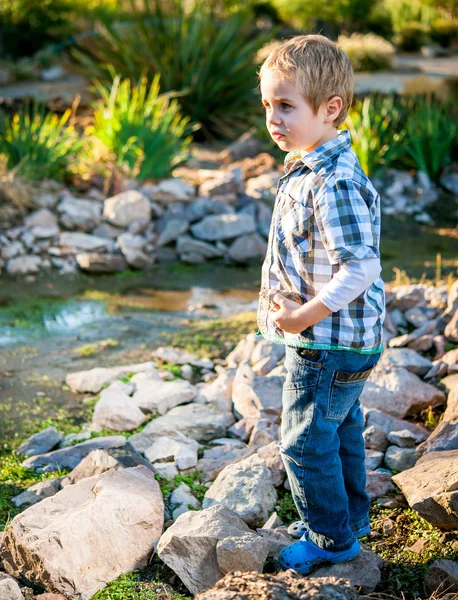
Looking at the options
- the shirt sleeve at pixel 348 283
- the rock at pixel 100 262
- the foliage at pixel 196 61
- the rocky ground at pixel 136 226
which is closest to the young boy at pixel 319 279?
the shirt sleeve at pixel 348 283

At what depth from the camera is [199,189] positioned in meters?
7.58

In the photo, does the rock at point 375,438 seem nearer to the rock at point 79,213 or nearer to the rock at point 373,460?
the rock at point 373,460

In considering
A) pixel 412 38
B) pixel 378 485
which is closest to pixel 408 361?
pixel 378 485

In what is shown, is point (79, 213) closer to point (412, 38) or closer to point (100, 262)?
point (100, 262)

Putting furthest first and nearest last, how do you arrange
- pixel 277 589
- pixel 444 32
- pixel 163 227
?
pixel 444 32, pixel 163 227, pixel 277 589

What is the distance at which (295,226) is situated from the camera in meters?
2.14

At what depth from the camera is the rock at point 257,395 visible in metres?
3.40

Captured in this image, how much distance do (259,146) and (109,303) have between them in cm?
422

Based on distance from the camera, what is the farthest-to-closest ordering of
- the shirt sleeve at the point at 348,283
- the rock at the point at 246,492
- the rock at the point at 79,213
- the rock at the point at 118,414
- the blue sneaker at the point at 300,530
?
1. the rock at the point at 79,213
2. the rock at the point at 118,414
3. the rock at the point at 246,492
4. the blue sneaker at the point at 300,530
5. the shirt sleeve at the point at 348,283

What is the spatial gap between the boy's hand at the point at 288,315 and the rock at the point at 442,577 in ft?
2.56

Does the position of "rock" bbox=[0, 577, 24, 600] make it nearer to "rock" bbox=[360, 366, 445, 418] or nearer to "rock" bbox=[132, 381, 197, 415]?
"rock" bbox=[132, 381, 197, 415]

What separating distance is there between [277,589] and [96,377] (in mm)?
2460

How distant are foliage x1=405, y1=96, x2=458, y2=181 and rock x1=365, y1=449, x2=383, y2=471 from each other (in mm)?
6209

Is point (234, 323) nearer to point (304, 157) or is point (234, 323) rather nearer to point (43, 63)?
point (304, 157)
